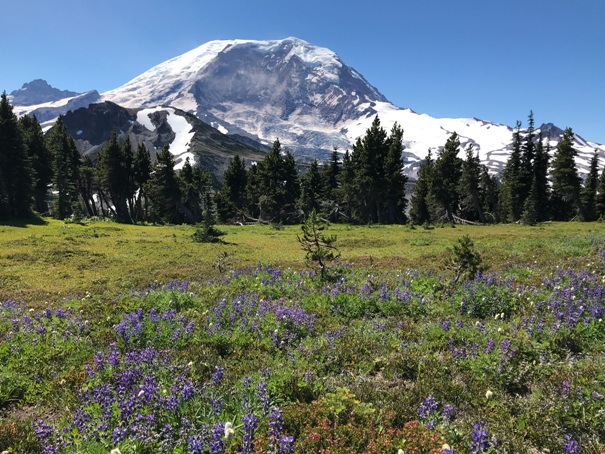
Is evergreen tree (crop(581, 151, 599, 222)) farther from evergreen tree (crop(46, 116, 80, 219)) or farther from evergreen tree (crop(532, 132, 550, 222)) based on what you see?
evergreen tree (crop(46, 116, 80, 219))

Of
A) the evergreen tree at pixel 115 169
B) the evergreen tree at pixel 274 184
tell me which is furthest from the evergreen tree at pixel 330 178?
the evergreen tree at pixel 115 169

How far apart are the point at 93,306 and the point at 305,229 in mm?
7934

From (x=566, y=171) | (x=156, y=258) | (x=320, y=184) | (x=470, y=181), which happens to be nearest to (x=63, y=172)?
(x=320, y=184)

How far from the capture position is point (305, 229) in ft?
49.5

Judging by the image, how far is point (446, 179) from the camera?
5381cm

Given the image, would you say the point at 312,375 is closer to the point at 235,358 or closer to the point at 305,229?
the point at 235,358

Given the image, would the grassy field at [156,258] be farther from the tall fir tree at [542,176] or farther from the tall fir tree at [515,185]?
the tall fir tree at [542,176]

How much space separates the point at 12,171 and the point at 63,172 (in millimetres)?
10804

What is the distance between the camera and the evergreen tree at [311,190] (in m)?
63.2

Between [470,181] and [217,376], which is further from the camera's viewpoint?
[470,181]

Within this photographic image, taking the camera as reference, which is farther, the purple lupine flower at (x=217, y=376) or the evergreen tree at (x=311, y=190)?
the evergreen tree at (x=311, y=190)

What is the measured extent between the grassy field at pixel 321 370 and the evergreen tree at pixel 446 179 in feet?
144

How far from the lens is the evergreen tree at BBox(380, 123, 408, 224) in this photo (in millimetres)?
56438

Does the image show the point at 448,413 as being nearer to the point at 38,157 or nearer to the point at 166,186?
the point at 166,186
